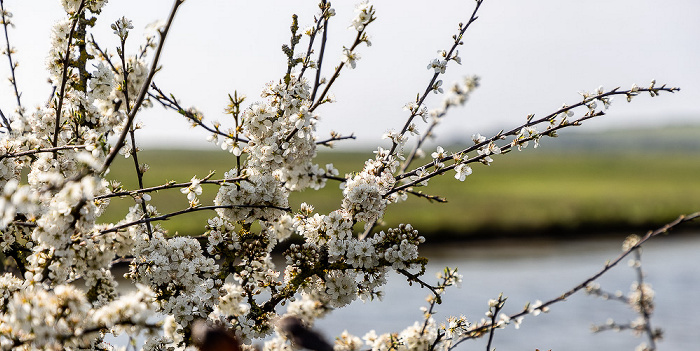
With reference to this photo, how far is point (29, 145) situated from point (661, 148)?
435ft

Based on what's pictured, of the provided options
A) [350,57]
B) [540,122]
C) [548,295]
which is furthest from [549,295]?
[350,57]

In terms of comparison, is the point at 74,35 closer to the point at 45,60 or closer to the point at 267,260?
the point at 45,60

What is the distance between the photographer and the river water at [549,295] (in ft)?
42.7

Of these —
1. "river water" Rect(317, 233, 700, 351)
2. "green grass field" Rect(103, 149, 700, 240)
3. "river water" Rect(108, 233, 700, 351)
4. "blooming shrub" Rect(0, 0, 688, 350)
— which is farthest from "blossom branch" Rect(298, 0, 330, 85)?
"green grass field" Rect(103, 149, 700, 240)

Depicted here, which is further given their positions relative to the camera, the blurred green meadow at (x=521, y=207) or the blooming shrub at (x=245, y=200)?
the blurred green meadow at (x=521, y=207)

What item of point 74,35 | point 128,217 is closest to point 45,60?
point 74,35

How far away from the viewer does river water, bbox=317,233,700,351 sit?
513 inches

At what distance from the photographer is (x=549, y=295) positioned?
15.9 m

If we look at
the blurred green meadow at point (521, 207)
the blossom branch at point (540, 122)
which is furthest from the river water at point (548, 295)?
the blossom branch at point (540, 122)

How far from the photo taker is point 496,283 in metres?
17.6

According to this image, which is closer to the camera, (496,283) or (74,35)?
(74,35)

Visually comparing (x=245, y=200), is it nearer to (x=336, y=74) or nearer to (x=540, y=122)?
(x=336, y=74)

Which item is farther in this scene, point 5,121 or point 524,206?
point 524,206

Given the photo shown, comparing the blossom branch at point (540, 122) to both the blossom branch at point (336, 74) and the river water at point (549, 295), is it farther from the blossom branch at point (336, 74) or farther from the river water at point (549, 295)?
the river water at point (549, 295)
